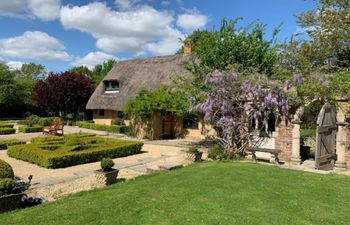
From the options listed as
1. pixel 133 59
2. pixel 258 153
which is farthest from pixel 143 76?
pixel 258 153

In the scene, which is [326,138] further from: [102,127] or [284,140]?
[102,127]

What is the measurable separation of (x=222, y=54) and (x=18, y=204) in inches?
483

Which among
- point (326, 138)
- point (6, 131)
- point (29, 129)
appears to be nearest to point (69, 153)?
point (326, 138)

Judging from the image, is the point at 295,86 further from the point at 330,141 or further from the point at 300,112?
the point at 330,141

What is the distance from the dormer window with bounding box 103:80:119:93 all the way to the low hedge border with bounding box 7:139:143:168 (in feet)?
42.6

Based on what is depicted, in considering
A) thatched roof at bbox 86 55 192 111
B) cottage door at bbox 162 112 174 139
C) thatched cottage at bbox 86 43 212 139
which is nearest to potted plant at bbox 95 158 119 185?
thatched cottage at bbox 86 43 212 139

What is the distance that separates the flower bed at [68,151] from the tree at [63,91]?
629 inches

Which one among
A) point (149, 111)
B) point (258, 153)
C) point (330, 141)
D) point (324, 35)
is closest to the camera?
point (330, 141)

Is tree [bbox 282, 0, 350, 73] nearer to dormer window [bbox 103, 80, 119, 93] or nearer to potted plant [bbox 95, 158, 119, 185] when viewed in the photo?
potted plant [bbox 95, 158, 119, 185]

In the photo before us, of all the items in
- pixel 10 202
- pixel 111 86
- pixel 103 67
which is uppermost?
pixel 103 67

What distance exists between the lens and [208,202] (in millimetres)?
7793

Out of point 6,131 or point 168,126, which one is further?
point 6,131

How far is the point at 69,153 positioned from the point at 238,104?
7.91 metres

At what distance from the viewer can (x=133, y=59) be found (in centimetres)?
3256
